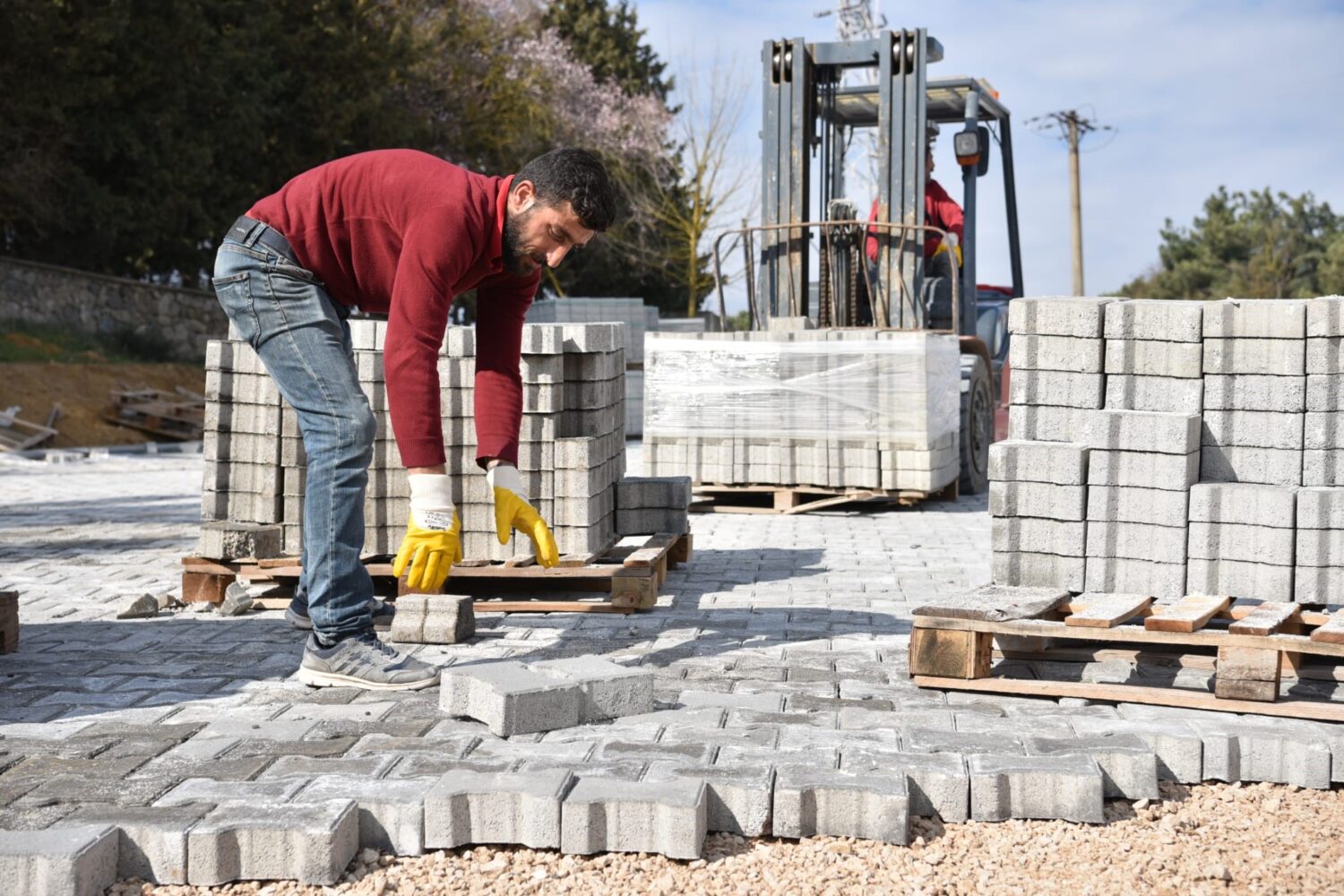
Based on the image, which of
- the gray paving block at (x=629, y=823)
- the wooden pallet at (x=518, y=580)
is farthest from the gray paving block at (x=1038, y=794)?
the wooden pallet at (x=518, y=580)

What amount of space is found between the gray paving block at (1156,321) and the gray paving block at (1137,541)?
776 millimetres

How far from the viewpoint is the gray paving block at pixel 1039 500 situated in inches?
210

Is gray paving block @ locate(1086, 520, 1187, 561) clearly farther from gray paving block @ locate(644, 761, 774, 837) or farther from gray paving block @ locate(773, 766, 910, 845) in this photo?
gray paving block @ locate(644, 761, 774, 837)

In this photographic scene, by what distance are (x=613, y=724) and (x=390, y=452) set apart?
2.69 meters

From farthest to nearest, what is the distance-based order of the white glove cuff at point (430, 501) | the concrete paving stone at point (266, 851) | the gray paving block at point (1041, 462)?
the gray paving block at point (1041, 462)
the white glove cuff at point (430, 501)
the concrete paving stone at point (266, 851)

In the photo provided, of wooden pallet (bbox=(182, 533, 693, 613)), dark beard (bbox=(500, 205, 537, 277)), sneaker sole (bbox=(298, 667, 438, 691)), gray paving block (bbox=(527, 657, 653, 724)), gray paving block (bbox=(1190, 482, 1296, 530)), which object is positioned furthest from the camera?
wooden pallet (bbox=(182, 533, 693, 613))

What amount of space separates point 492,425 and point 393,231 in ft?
2.76

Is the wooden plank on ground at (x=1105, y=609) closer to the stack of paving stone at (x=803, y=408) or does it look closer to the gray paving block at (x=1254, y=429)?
the gray paving block at (x=1254, y=429)

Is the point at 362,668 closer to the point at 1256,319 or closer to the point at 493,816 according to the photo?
the point at 493,816

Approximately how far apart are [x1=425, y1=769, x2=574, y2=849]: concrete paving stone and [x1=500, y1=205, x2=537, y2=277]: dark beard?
1948 mm

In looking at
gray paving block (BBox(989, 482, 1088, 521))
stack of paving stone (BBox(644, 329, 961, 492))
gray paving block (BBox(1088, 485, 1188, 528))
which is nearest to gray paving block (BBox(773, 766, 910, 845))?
gray paving block (BBox(989, 482, 1088, 521))

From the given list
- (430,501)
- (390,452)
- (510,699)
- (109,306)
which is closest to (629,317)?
(109,306)

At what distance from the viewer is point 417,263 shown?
4.30 m

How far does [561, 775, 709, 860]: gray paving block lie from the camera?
3.23 m
